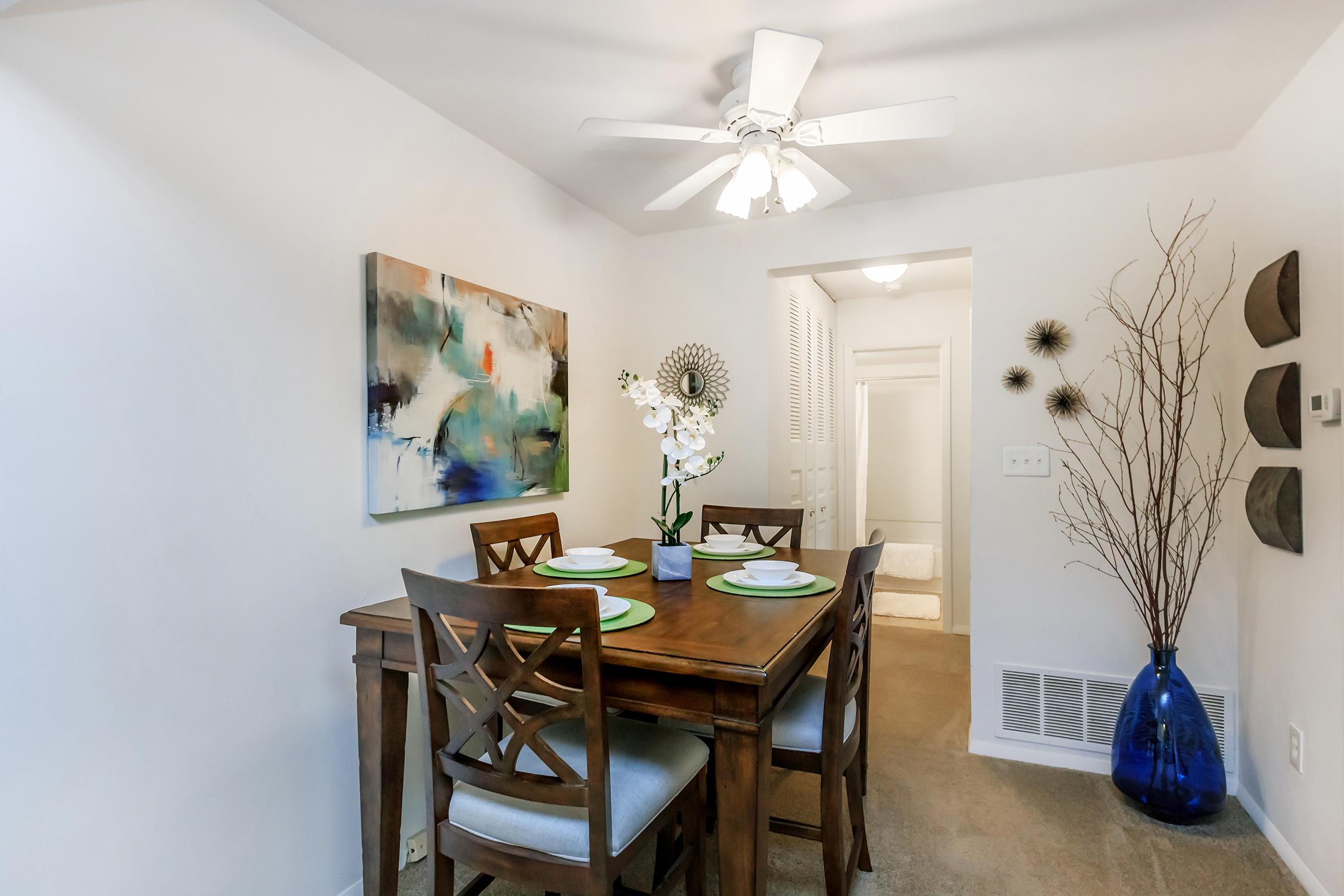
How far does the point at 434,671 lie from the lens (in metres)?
1.35

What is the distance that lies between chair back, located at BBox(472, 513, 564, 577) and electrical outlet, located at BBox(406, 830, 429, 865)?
31.3 inches

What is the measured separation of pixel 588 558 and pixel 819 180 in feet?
4.64

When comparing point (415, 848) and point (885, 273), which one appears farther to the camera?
point (885, 273)

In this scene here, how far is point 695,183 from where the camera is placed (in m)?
2.18

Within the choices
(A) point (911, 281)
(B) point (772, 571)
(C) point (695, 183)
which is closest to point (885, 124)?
(C) point (695, 183)

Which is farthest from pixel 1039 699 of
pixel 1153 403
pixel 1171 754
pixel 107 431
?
pixel 107 431

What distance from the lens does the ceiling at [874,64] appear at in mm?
1726

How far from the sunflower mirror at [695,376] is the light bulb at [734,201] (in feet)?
4.13

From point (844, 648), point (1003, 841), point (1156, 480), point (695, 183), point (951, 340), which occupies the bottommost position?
point (1003, 841)

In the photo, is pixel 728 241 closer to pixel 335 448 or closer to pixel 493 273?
pixel 493 273

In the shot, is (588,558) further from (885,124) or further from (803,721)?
(885,124)

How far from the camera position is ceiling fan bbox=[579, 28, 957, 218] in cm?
160

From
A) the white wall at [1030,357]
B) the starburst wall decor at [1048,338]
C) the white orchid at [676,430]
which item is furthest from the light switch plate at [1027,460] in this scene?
the white orchid at [676,430]

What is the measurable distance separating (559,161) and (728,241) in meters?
1.03
